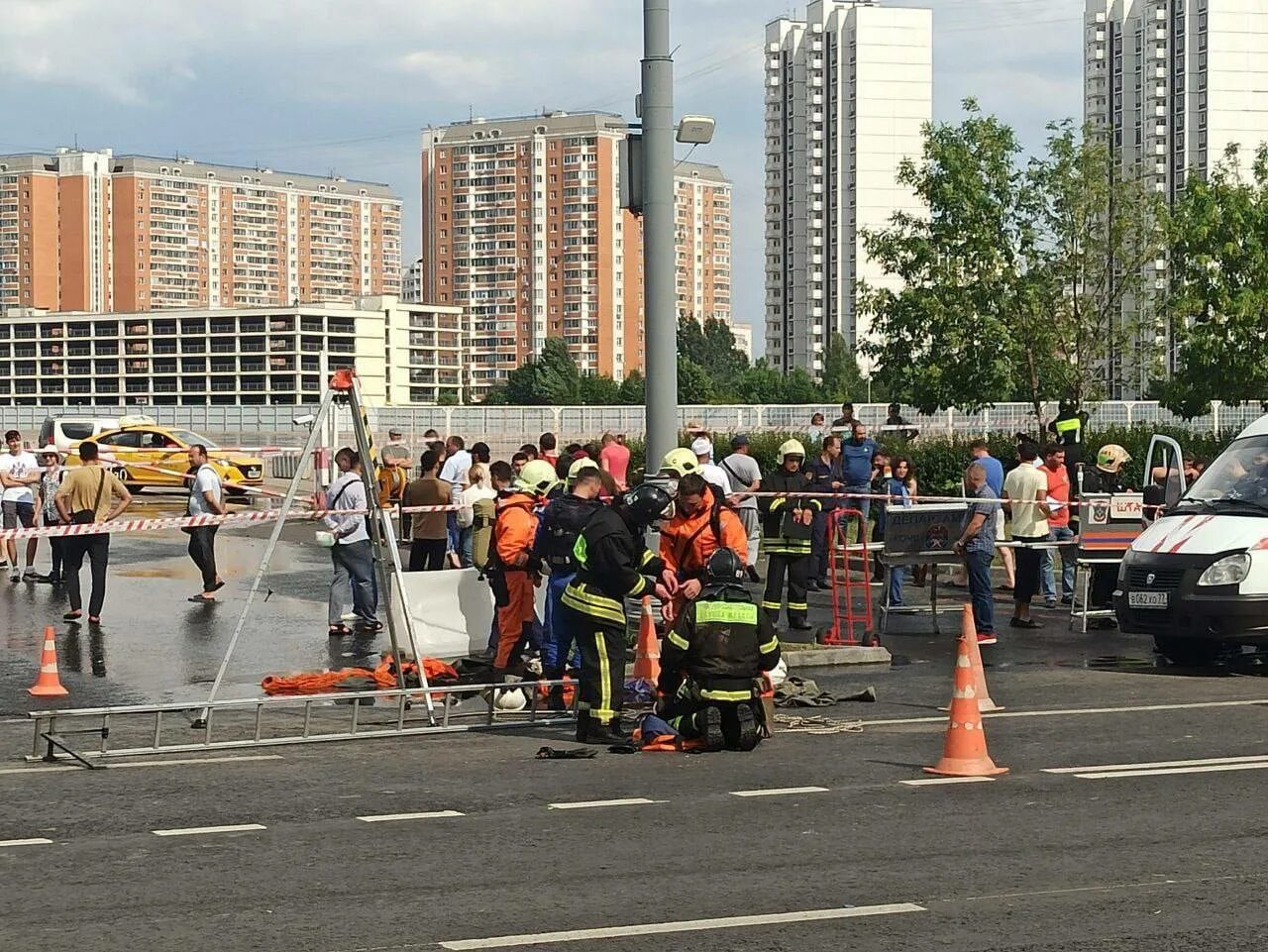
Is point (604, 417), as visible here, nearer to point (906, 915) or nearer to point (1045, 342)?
point (1045, 342)

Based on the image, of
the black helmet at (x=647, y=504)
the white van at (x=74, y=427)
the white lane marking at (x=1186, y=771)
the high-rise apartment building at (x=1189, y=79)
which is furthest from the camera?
the high-rise apartment building at (x=1189, y=79)

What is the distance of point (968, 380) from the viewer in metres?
37.4

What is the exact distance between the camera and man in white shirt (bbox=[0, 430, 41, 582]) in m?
24.3

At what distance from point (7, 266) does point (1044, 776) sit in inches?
7851

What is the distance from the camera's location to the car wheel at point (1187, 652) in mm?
15539

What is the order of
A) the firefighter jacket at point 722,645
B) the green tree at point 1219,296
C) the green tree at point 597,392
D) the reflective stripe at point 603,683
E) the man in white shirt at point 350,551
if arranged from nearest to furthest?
1. the firefighter jacket at point 722,645
2. the reflective stripe at point 603,683
3. the man in white shirt at point 350,551
4. the green tree at point 1219,296
5. the green tree at point 597,392

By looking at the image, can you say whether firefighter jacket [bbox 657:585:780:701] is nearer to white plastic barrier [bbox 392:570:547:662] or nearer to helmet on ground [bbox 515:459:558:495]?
helmet on ground [bbox 515:459:558:495]

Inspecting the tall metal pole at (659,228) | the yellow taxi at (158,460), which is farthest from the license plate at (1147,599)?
the yellow taxi at (158,460)

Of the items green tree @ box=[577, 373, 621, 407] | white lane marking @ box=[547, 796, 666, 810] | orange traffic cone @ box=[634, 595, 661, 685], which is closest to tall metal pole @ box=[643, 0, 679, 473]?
orange traffic cone @ box=[634, 595, 661, 685]

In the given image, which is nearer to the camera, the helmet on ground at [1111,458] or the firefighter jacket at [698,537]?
the firefighter jacket at [698,537]

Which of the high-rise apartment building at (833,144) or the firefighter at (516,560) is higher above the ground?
the high-rise apartment building at (833,144)

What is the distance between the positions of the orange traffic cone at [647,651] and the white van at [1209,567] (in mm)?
4165

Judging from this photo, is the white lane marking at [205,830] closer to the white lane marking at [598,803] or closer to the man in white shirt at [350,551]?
the white lane marking at [598,803]

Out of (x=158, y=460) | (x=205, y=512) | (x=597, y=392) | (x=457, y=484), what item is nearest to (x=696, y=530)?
(x=205, y=512)
